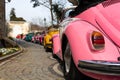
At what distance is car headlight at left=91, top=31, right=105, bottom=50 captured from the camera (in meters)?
5.61

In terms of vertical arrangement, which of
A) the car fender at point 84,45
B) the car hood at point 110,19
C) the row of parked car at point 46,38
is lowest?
the row of parked car at point 46,38

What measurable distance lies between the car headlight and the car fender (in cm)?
6

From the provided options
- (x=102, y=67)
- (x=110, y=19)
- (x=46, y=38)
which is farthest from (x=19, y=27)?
(x=102, y=67)

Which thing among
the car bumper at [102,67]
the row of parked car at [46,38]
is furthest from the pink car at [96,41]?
the row of parked car at [46,38]

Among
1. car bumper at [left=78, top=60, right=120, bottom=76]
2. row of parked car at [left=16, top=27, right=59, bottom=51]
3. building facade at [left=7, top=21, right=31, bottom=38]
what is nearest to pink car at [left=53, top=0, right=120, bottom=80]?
car bumper at [left=78, top=60, right=120, bottom=76]

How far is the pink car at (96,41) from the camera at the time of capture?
209 inches

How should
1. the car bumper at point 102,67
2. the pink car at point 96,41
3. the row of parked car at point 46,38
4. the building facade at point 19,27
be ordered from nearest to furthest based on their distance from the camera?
the car bumper at point 102,67
the pink car at point 96,41
the row of parked car at point 46,38
the building facade at point 19,27

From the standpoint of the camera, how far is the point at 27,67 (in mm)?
10398

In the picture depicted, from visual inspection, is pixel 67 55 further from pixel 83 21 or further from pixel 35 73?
pixel 35 73

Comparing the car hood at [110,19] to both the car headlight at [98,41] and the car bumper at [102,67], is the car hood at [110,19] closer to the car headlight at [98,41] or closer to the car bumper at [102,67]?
the car headlight at [98,41]

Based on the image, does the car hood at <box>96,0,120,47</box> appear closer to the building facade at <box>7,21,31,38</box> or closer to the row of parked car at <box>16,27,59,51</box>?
the row of parked car at <box>16,27,59,51</box>

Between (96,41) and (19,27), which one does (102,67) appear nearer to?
(96,41)

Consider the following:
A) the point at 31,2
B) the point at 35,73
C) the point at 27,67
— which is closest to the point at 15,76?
the point at 35,73

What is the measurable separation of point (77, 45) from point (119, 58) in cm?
90
